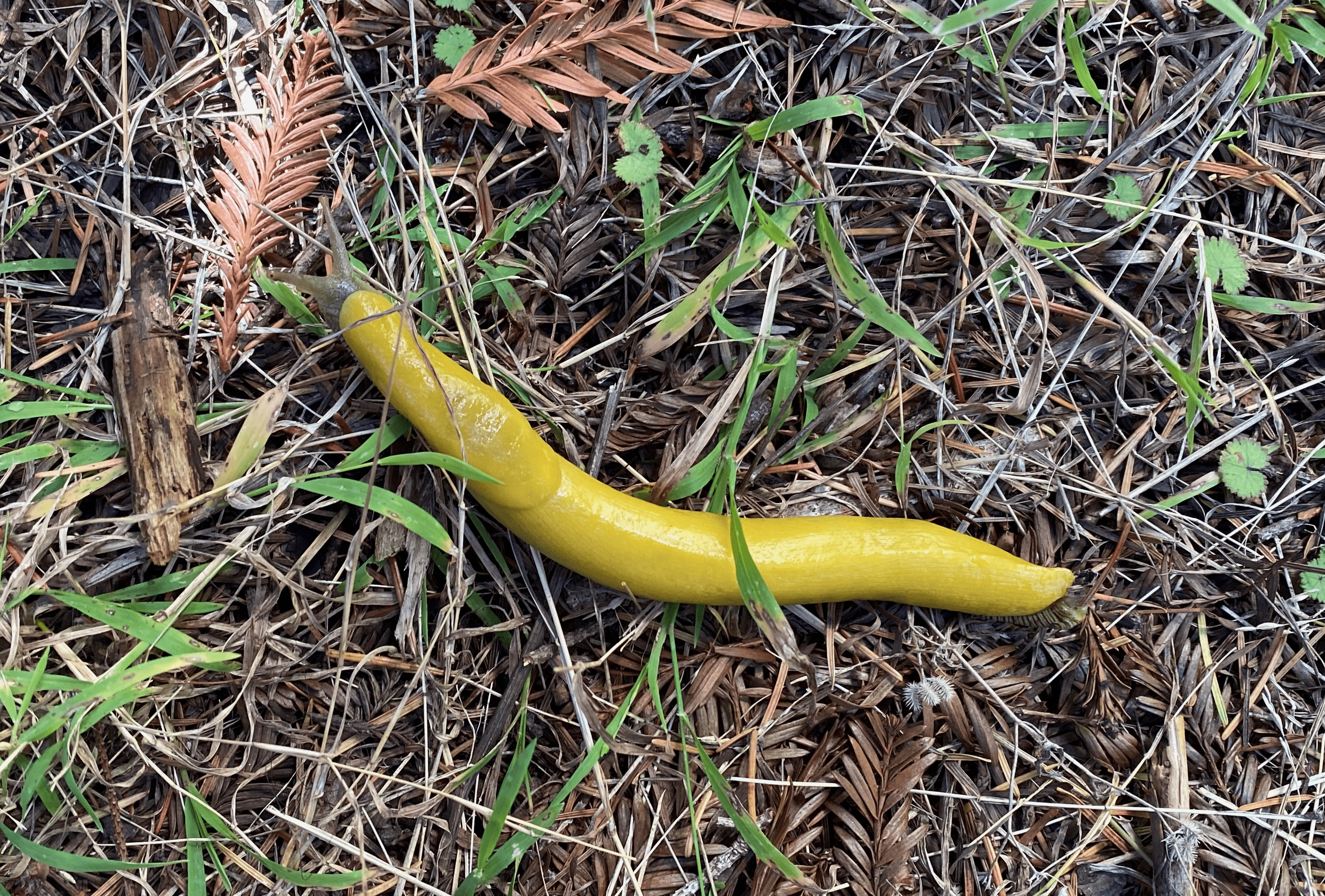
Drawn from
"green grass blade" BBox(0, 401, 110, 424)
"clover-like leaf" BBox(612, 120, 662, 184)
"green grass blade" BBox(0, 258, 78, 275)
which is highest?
"clover-like leaf" BBox(612, 120, 662, 184)

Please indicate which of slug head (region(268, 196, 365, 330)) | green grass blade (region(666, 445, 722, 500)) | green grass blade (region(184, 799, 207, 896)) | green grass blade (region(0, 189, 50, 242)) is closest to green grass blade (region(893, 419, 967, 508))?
green grass blade (region(666, 445, 722, 500))

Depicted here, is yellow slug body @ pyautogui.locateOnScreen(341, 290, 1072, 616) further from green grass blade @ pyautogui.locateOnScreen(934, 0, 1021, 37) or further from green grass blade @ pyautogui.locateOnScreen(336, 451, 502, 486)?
green grass blade @ pyautogui.locateOnScreen(934, 0, 1021, 37)

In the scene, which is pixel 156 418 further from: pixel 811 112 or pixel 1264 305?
pixel 1264 305

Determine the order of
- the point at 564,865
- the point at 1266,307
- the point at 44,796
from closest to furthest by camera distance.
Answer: the point at 44,796, the point at 564,865, the point at 1266,307

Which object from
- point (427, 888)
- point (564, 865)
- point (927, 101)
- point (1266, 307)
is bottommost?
point (564, 865)

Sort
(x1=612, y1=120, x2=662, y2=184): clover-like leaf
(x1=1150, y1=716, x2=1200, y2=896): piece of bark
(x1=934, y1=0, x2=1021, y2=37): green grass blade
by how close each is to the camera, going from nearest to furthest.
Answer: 1. (x1=934, y1=0, x2=1021, y2=37): green grass blade
2. (x1=612, y1=120, x2=662, y2=184): clover-like leaf
3. (x1=1150, y1=716, x2=1200, y2=896): piece of bark

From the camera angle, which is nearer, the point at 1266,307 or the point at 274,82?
the point at 274,82

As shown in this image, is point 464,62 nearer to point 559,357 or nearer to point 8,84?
point 559,357

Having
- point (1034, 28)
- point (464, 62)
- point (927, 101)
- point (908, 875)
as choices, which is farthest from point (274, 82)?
point (908, 875)

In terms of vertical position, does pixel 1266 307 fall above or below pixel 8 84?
below
